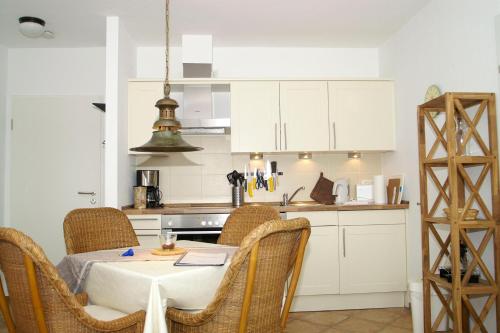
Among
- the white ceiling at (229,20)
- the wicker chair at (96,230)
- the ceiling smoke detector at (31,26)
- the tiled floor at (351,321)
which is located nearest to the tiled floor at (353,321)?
the tiled floor at (351,321)

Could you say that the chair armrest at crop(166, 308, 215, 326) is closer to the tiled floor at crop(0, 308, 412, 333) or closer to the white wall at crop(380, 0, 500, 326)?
the tiled floor at crop(0, 308, 412, 333)

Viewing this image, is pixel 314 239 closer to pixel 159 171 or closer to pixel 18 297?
pixel 159 171

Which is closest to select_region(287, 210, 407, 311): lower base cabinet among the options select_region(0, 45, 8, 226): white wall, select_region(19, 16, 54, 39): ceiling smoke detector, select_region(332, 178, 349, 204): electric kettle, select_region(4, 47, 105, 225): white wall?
select_region(332, 178, 349, 204): electric kettle

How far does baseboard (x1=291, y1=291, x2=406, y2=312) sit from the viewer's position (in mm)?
3629

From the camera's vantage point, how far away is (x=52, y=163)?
4.18 metres

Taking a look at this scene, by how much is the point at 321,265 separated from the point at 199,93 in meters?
2.05

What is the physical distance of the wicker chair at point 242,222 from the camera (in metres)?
2.77

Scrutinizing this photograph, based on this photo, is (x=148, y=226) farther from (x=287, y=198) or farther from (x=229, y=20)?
(x=229, y=20)

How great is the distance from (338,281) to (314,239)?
440mm

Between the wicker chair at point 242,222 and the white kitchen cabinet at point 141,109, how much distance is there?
1.50 meters

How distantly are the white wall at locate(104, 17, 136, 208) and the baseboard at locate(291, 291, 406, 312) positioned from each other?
1.89 m

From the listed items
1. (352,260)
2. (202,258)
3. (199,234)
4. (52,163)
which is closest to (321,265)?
(352,260)

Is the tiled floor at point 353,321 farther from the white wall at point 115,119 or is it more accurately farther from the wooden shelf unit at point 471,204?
the white wall at point 115,119

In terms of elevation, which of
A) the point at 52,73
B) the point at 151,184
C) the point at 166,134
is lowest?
the point at 151,184
